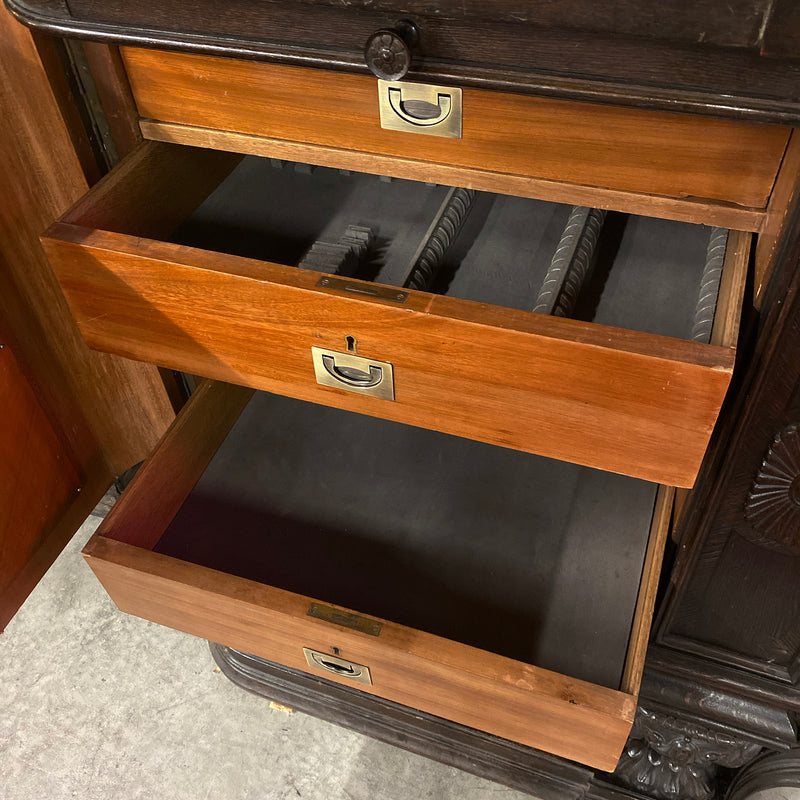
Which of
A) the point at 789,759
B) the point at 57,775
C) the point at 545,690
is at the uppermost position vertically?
the point at 545,690

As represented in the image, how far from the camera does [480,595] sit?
2.69 ft

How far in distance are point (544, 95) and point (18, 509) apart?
0.70m

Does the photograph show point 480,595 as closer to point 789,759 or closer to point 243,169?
point 789,759

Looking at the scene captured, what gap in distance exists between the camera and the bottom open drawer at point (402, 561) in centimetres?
70

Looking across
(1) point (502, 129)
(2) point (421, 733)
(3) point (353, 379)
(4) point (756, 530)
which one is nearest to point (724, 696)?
(4) point (756, 530)

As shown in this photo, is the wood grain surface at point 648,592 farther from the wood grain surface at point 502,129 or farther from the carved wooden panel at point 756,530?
the wood grain surface at point 502,129

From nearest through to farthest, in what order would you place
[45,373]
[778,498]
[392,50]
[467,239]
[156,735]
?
[392,50]
[778,498]
[467,239]
[45,373]
[156,735]

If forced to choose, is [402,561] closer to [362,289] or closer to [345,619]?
[345,619]

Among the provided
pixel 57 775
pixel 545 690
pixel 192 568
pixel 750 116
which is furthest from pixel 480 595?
pixel 57 775

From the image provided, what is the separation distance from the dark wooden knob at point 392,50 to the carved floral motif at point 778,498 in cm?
40

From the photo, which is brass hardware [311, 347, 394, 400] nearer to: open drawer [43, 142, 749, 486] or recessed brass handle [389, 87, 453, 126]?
open drawer [43, 142, 749, 486]

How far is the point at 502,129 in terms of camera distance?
606 millimetres

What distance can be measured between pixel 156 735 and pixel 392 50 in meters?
0.93

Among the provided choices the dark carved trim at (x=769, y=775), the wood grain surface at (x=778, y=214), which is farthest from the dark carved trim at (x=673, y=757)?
the wood grain surface at (x=778, y=214)
